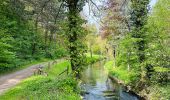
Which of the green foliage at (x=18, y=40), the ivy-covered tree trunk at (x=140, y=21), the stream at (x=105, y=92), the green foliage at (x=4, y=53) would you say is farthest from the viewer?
the ivy-covered tree trunk at (x=140, y=21)

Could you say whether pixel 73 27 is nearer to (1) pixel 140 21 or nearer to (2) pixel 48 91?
(2) pixel 48 91

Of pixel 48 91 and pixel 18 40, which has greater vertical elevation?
pixel 18 40

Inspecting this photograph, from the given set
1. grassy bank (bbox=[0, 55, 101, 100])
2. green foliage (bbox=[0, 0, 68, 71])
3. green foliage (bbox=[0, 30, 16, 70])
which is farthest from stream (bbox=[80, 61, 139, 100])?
green foliage (bbox=[0, 30, 16, 70])

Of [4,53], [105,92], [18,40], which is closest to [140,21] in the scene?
[105,92]

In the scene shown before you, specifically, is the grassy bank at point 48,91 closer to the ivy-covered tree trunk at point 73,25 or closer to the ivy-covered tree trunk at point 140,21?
the ivy-covered tree trunk at point 73,25

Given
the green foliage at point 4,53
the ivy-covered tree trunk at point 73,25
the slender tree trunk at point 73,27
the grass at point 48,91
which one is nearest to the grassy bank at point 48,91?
the grass at point 48,91

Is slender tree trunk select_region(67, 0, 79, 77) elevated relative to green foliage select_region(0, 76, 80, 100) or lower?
elevated

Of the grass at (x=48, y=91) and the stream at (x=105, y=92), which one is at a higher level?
the grass at (x=48, y=91)

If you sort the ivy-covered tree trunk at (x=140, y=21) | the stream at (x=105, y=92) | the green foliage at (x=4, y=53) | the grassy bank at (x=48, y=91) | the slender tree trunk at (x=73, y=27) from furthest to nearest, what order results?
the ivy-covered tree trunk at (x=140, y=21)
the green foliage at (x=4, y=53)
the stream at (x=105, y=92)
the slender tree trunk at (x=73, y=27)
the grassy bank at (x=48, y=91)

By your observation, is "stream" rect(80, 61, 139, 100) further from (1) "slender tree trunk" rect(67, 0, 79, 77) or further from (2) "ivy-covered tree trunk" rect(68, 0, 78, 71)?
(2) "ivy-covered tree trunk" rect(68, 0, 78, 71)

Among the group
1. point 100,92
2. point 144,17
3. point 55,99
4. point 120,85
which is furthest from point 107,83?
point 55,99

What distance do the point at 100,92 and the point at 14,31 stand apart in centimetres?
1747

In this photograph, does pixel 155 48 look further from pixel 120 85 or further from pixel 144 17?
pixel 120 85

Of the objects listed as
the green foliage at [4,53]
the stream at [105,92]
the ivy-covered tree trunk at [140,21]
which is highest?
the ivy-covered tree trunk at [140,21]
